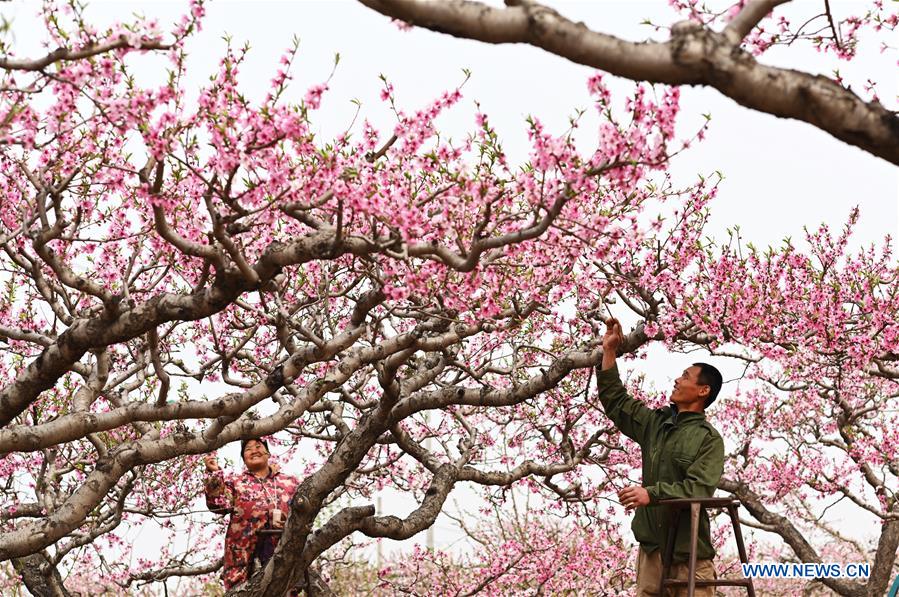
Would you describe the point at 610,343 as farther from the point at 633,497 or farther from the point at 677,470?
the point at 633,497

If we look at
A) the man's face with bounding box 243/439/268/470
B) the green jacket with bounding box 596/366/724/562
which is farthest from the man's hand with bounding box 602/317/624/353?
the man's face with bounding box 243/439/268/470

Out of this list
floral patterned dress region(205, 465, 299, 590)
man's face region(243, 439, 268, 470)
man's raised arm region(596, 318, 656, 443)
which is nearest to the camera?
man's raised arm region(596, 318, 656, 443)

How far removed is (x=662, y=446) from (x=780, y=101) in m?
2.38

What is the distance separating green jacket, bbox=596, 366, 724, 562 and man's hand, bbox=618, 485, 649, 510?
0.26 ft

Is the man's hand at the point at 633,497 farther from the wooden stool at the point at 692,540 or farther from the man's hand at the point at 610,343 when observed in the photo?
the man's hand at the point at 610,343

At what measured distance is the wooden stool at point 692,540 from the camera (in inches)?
177

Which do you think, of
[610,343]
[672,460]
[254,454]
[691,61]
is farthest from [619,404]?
[691,61]

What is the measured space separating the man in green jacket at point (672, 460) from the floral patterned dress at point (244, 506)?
244 centimetres

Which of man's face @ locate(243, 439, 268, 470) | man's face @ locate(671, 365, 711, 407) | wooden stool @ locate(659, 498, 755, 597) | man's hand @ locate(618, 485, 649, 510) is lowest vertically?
wooden stool @ locate(659, 498, 755, 597)

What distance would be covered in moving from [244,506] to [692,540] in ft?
10.2

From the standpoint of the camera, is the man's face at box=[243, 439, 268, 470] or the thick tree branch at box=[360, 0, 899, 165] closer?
the thick tree branch at box=[360, 0, 899, 165]

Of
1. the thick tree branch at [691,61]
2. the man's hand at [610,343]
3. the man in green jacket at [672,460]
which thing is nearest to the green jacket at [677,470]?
the man in green jacket at [672,460]

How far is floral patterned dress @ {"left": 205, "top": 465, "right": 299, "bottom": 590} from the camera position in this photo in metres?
6.30

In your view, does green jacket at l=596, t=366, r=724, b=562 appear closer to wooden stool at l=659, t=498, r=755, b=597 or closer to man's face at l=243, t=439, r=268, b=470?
wooden stool at l=659, t=498, r=755, b=597
